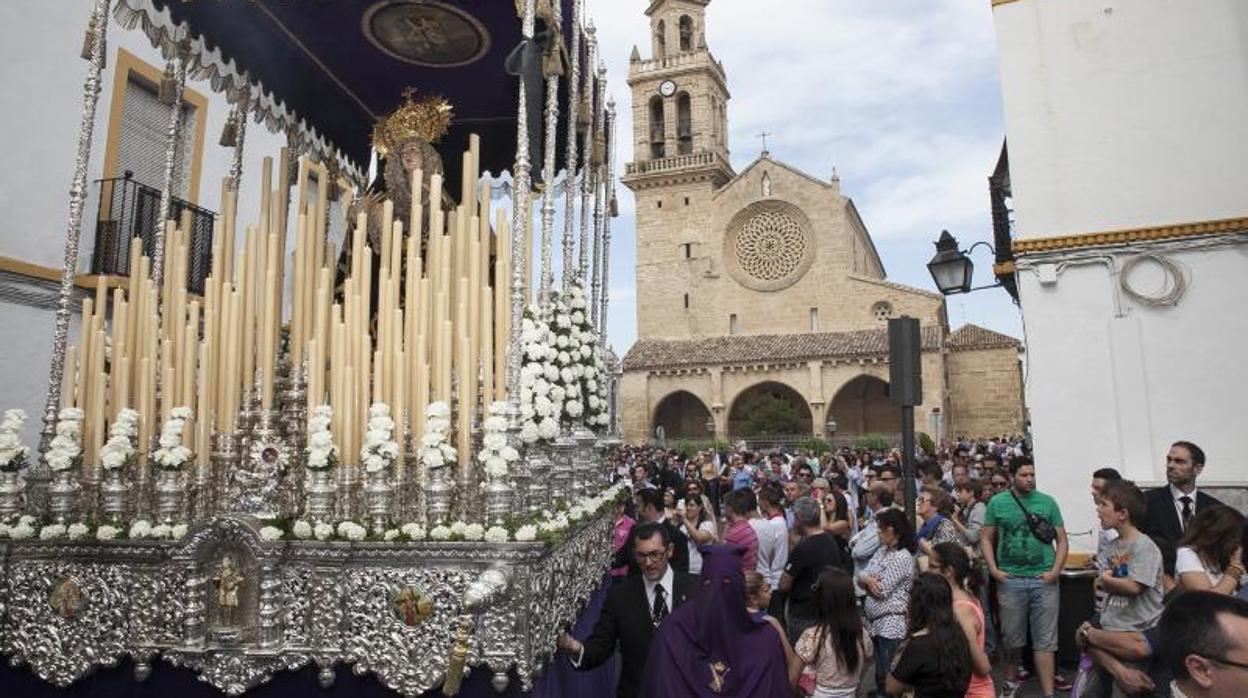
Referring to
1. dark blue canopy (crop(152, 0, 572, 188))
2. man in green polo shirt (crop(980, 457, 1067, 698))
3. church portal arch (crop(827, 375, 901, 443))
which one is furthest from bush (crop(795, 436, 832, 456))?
man in green polo shirt (crop(980, 457, 1067, 698))

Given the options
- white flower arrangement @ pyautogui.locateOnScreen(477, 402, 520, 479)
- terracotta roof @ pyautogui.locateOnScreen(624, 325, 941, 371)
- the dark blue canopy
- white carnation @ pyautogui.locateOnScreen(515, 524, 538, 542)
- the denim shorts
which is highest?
terracotta roof @ pyautogui.locateOnScreen(624, 325, 941, 371)

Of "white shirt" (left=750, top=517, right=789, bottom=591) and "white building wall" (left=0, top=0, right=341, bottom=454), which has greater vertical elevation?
"white building wall" (left=0, top=0, right=341, bottom=454)

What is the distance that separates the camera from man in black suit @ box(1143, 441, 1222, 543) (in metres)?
5.28

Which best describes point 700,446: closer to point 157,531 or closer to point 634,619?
point 157,531

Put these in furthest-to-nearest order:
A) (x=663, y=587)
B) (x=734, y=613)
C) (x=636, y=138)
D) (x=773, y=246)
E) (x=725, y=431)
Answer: (x=636, y=138) < (x=773, y=246) < (x=725, y=431) < (x=663, y=587) < (x=734, y=613)

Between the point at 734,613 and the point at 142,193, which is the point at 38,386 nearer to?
the point at 142,193

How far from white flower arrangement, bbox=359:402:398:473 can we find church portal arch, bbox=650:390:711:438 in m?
36.8

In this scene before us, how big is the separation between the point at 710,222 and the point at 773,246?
356cm

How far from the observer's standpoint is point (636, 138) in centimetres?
4559

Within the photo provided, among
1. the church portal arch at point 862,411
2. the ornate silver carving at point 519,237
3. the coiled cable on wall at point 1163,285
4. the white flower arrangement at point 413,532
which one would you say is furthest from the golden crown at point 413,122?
the church portal arch at point 862,411

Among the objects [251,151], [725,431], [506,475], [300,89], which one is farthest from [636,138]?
[506,475]

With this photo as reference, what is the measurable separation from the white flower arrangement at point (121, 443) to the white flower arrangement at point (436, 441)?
5.99ft

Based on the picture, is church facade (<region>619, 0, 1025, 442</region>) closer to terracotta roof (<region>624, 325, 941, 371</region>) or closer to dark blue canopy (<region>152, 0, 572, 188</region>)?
→ terracotta roof (<region>624, 325, 941, 371</region>)

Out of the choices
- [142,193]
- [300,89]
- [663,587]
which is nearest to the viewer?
[663,587]
